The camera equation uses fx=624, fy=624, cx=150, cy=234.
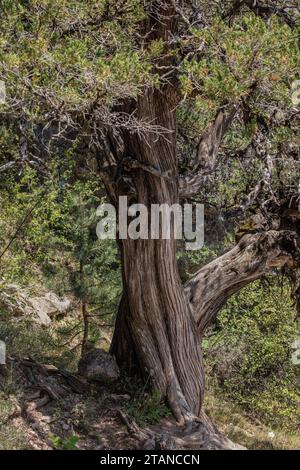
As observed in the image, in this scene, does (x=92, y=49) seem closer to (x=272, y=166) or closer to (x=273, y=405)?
(x=272, y=166)

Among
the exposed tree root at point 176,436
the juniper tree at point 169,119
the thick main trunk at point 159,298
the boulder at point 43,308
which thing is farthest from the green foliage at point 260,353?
the exposed tree root at point 176,436

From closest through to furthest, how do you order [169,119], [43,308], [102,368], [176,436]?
[176,436] → [169,119] → [102,368] → [43,308]

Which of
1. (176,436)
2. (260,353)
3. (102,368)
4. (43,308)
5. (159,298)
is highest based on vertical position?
(159,298)

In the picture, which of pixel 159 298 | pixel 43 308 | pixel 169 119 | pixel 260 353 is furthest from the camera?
pixel 43 308

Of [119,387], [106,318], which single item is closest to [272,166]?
[119,387]

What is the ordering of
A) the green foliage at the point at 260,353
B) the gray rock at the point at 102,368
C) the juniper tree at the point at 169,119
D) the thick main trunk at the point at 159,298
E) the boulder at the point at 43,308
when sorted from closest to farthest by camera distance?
the juniper tree at the point at 169,119
the thick main trunk at the point at 159,298
the gray rock at the point at 102,368
the boulder at the point at 43,308
the green foliage at the point at 260,353

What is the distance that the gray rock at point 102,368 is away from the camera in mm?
8016

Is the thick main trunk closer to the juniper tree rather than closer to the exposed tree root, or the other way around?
the juniper tree

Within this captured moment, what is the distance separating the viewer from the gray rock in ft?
26.3

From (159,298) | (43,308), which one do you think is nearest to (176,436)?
(159,298)

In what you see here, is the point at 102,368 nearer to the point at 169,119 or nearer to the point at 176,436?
the point at 176,436

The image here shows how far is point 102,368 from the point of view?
801 centimetres

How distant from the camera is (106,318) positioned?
11.9 meters

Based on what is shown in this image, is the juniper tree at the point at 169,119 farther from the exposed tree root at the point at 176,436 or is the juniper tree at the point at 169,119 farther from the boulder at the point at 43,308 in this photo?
the boulder at the point at 43,308
